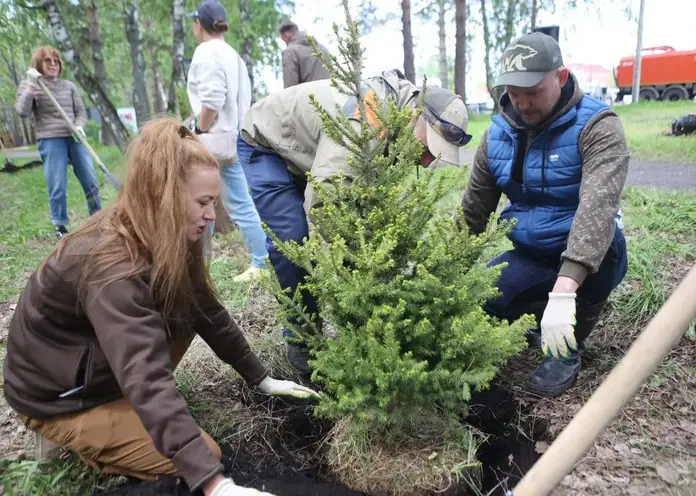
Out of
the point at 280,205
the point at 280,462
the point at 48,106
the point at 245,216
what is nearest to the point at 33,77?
the point at 48,106

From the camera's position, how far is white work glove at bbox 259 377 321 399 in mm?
2348

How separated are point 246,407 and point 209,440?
1.59 feet

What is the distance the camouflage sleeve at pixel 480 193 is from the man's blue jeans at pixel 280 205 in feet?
2.93

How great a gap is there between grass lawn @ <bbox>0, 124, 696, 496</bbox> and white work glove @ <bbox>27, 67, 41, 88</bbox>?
2117 mm

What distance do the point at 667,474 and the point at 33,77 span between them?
20.1 feet

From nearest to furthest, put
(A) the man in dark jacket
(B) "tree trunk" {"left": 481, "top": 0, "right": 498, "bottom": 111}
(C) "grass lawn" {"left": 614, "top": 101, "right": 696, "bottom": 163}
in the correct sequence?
(A) the man in dark jacket → (C) "grass lawn" {"left": 614, "top": 101, "right": 696, "bottom": 163} → (B) "tree trunk" {"left": 481, "top": 0, "right": 498, "bottom": 111}

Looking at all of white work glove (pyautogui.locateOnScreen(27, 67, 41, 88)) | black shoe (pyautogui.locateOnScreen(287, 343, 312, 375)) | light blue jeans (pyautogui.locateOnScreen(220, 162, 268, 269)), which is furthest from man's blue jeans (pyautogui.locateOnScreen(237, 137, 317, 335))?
white work glove (pyautogui.locateOnScreen(27, 67, 41, 88))

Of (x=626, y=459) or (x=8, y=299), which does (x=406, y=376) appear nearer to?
(x=626, y=459)

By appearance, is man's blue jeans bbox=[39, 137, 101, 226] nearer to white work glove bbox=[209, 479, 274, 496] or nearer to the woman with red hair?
the woman with red hair

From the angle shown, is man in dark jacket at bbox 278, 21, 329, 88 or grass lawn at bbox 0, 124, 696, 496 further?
man in dark jacket at bbox 278, 21, 329, 88

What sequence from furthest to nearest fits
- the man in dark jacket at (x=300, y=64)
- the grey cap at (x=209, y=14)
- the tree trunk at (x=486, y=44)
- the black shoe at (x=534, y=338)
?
1. the tree trunk at (x=486, y=44)
2. the man in dark jacket at (x=300, y=64)
3. the grey cap at (x=209, y=14)
4. the black shoe at (x=534, y=338)

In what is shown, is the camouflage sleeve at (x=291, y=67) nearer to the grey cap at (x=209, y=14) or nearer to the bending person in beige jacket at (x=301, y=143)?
the grey cap at (x=209, y=14)

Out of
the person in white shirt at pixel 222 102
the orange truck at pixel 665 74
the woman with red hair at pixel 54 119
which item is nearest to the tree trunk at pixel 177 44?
the woman with red hair at pixel 54 119

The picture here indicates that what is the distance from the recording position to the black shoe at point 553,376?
2.54m
